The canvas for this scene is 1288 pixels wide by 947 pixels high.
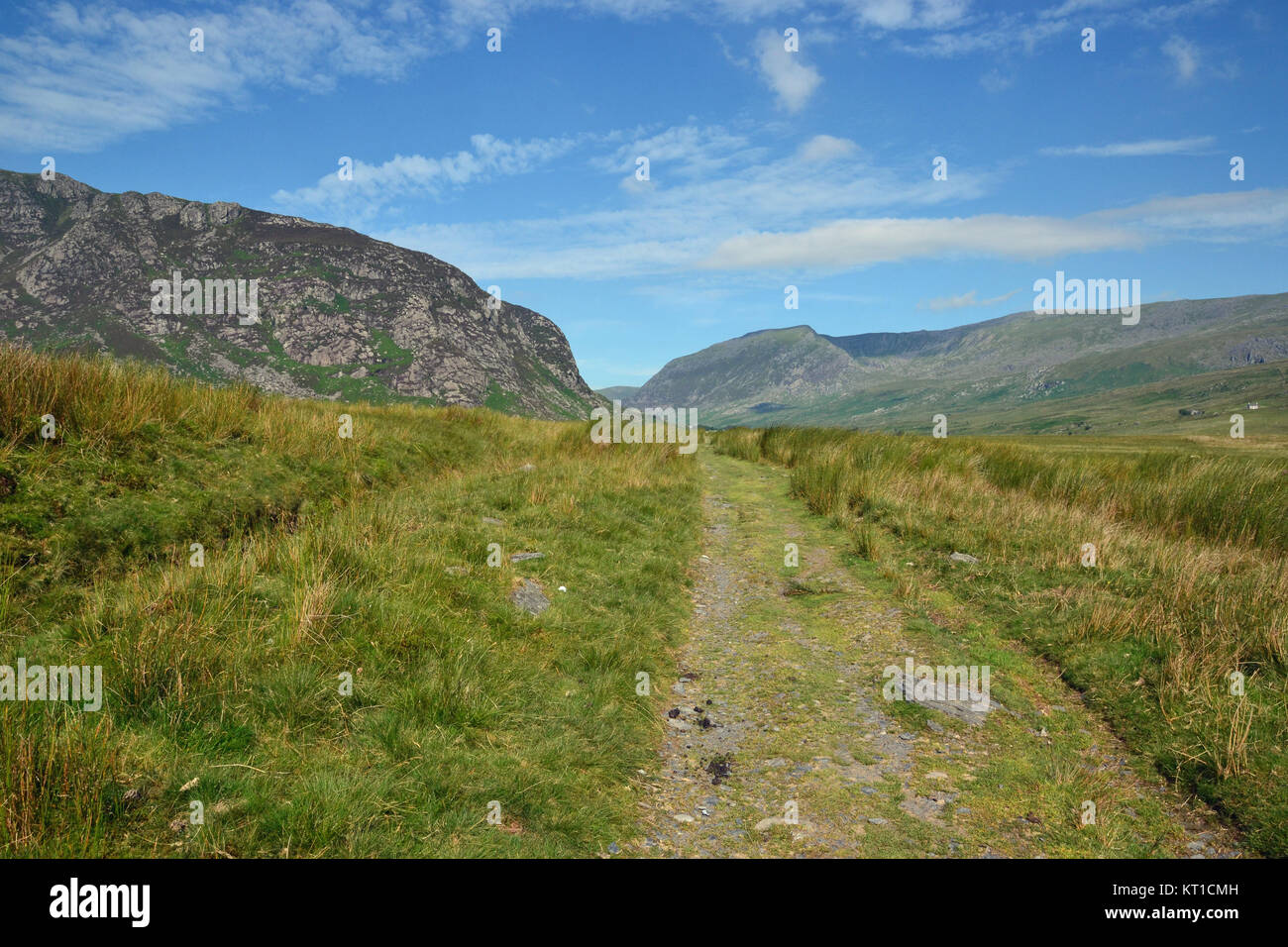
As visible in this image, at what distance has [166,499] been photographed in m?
8.44

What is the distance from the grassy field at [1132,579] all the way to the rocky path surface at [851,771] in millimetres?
504

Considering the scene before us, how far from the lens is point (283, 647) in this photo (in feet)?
16.1

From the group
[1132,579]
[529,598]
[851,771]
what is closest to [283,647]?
[529,598]

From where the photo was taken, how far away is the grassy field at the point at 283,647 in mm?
3320

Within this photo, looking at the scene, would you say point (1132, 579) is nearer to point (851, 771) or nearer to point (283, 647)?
point (851, 771)

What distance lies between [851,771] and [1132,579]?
6.11m

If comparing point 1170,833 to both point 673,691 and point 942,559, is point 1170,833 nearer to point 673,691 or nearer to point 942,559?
point 673,691

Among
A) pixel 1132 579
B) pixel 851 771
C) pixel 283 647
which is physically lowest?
pixel 851 771

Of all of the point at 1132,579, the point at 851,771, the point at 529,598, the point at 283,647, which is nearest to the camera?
the point at 283,647

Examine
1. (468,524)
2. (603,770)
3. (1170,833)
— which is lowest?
(1170,833)
